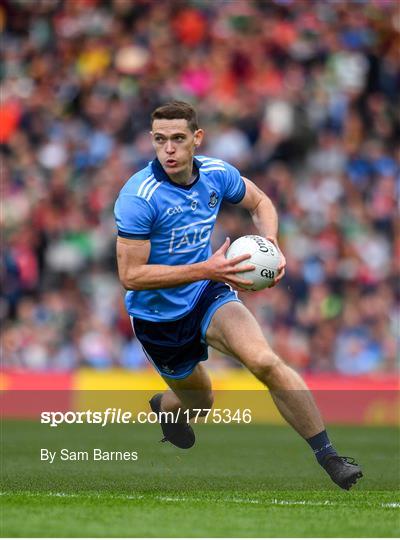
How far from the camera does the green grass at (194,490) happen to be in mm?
6895

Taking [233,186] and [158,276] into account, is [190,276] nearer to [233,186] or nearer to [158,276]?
[158,276]

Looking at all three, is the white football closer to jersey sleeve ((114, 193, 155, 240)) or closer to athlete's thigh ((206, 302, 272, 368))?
athlete's thigh ((206, 302, 272, 368))

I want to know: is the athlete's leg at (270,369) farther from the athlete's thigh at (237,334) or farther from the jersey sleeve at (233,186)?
the jersey sleeve at (233,186)

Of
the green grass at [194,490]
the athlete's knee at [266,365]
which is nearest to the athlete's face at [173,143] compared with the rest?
the athlete's knee at [266,365]

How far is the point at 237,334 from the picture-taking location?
8.42 m

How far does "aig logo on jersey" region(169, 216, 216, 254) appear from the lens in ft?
28.9

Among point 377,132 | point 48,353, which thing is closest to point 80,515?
point 48,353

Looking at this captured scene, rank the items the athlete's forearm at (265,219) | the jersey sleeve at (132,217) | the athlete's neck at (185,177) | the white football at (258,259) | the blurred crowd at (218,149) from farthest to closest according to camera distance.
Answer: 1. the blurred crowd at (218,149)
2. the athlete's forearm at (265,219)
3. the athlete's neck at (185,177)
4. the jersey sleeve at (132,217)
5. the white football at (258,259)

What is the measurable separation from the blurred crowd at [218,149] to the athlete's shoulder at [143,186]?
27.7ft

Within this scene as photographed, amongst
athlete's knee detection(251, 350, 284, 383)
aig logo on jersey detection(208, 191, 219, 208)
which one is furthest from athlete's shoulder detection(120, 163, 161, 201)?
athlete's knee detection(251, 350, 284, 383)

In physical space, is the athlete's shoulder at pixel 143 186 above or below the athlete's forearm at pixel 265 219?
above

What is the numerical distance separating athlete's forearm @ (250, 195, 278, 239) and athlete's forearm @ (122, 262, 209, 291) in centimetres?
99

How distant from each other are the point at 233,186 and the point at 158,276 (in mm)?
1179

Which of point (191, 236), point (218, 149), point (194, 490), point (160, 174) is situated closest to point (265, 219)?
point (191, 236)
